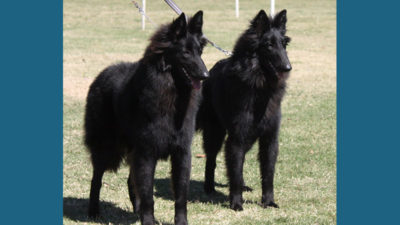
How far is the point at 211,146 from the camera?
7348 millimetres

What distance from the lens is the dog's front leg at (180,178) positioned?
548cm

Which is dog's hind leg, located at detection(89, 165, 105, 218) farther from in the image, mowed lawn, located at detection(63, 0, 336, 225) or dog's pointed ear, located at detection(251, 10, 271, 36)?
dog's pointed ear, located at detection(251, 10, 271, 36)

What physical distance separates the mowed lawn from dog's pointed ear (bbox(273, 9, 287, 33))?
212 centimetres

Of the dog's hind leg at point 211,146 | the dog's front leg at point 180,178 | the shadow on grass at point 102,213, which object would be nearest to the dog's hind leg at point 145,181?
the dog's front leg at point 180,178

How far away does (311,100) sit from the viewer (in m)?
13.6

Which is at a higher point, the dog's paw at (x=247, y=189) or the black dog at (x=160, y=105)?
the black dog at (x=160, y=105)

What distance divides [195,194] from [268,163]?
1195 mm

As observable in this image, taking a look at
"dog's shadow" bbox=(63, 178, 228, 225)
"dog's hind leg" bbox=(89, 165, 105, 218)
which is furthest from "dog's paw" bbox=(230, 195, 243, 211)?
"dog's hind leg" bbox=(89, 165, 105, 218)

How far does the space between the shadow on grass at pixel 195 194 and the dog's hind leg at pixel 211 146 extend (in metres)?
0.13

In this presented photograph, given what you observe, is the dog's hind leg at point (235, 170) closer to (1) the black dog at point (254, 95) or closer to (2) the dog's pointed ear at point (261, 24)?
(1) the black dog at point (254, 95)

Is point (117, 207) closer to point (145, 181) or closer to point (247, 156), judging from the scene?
point (145, 181)

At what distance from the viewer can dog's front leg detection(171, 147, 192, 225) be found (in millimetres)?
5484

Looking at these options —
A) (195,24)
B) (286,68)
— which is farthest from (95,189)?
(286,68)

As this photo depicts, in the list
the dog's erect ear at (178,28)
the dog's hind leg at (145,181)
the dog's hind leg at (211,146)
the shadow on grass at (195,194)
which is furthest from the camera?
the dog's hind leg at (211,146)
